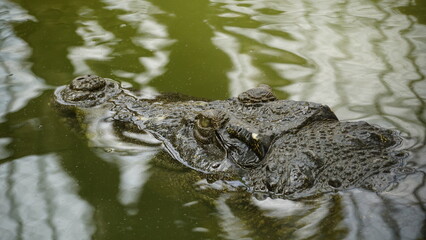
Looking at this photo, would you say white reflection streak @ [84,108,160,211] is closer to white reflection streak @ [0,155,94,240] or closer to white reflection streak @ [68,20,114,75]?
white reflection streak @ [0,155,94,240]

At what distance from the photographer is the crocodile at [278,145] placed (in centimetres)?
307

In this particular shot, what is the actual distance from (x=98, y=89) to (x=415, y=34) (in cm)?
342

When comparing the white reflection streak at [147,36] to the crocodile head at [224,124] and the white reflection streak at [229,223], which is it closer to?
the crocodile head at [224,124]

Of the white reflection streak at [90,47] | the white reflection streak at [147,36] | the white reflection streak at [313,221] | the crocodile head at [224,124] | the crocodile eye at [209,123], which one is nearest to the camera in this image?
the white reflection streak at [313,221]

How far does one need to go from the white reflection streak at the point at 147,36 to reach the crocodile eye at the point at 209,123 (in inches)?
63.3

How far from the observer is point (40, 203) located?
3.36 m

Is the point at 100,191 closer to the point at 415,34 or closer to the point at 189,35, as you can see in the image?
the point at 189,35

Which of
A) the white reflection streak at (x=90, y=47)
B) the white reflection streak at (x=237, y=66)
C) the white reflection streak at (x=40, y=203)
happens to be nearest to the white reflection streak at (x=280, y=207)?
the white reflection streak at (x=40, y=203)

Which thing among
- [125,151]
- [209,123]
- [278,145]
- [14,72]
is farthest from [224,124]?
[14,72]

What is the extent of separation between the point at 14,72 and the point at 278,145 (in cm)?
313

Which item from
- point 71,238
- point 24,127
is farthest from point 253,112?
point 24,127

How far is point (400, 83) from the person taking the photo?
15.9 feet

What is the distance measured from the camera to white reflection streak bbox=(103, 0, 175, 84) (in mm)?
5180

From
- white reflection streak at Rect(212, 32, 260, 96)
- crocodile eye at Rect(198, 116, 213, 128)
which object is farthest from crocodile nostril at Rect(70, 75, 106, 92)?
crocodile eye at Rect(198, 116, 213, 128)
